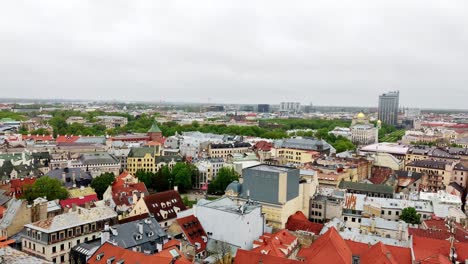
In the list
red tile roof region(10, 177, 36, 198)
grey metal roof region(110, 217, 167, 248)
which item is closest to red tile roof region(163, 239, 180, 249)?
grey metal roof region(110, 217, 167, 248)

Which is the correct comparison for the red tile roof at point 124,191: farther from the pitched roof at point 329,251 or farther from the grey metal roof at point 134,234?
the pitched roof at point 329,251

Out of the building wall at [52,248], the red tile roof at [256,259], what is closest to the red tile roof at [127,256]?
the red tile roof at [256,259]

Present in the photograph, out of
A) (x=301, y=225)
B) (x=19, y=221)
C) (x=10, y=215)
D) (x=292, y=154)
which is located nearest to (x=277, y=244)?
(x=301, y=225)

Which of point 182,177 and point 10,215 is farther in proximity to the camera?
point 182,177

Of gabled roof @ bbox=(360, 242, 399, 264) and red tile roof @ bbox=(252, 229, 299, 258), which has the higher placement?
gabled roof @ bbox=(360, 242, 399, 264)

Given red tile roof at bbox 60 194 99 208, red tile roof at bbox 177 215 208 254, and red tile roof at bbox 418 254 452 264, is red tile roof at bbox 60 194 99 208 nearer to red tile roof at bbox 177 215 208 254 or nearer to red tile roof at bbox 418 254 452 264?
red tile roof at bbox 177 215 208 254

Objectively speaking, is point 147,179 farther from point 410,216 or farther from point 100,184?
point 410,216
